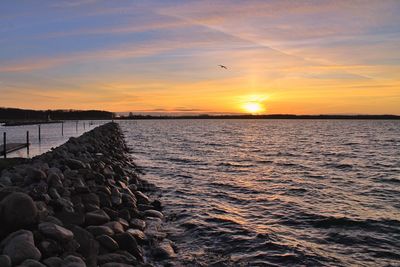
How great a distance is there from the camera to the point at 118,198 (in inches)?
448

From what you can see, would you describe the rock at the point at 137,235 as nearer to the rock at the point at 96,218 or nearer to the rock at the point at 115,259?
the rock at the point at 96,218

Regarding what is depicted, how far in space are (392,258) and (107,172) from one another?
10.1 meters

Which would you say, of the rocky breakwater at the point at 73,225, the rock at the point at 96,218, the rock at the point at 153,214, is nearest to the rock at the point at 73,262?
the rocky breakwater at the point at 73,225

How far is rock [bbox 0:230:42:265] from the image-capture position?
19.6ft

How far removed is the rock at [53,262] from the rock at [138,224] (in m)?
3.82

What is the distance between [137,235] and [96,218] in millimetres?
1078

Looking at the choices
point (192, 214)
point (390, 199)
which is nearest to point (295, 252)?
point (192, 214)

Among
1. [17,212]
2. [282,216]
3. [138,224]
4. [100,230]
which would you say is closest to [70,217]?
[100,230]

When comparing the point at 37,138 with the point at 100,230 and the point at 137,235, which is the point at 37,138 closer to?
the point at 137,235

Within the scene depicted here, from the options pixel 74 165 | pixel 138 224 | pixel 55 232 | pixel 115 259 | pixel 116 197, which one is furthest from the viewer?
pixel 74 165

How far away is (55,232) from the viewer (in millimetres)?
6992

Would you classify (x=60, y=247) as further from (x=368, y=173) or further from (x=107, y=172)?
(x=368, y=173)

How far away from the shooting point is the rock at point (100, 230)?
8109 millimetres

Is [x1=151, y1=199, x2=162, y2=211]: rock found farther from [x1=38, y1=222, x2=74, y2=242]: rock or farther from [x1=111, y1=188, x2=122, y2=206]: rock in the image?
[x1=38, y1=222, x2=74, y2=242]: rock
